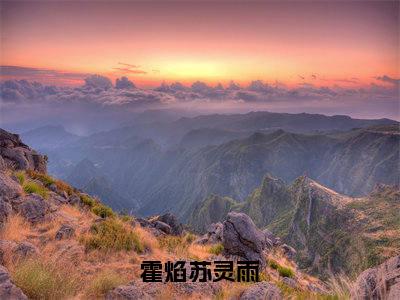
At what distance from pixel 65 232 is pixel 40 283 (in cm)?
752

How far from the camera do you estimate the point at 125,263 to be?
1318 centimetres

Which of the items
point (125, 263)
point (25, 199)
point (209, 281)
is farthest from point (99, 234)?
point (209, 281)

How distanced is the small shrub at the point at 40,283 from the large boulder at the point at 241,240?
14355 millimetres

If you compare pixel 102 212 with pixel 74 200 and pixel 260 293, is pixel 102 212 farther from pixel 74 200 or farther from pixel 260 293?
pixel 260 293

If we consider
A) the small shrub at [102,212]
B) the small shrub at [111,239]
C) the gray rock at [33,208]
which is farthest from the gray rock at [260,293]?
the small shrub at [102,212]

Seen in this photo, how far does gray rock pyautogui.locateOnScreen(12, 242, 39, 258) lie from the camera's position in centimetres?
1046

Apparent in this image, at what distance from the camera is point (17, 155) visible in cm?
3338

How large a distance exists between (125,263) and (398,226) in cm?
19751

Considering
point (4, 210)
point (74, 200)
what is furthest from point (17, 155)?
point (4, 210)

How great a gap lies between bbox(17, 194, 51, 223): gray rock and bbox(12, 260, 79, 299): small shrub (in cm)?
839

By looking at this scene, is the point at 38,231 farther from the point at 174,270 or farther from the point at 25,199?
the point at 174,270

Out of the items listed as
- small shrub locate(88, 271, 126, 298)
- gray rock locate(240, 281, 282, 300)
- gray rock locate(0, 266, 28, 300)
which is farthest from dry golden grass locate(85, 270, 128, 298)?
gray rock locate(240, 281, 282, 300)

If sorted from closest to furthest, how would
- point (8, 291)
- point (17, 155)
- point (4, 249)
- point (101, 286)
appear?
point (8, 291), point (101, 286), point (4, 249), point (17, 155)

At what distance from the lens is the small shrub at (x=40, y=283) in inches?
308
